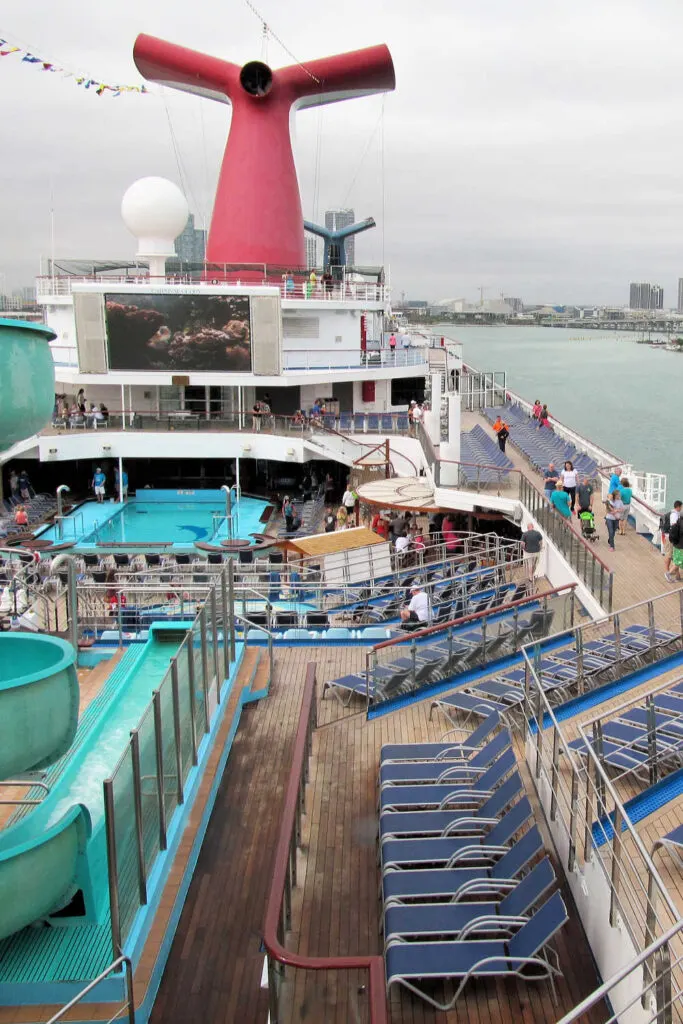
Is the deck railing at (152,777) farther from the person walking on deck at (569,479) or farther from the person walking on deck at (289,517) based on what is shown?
the person walking on deck at (289,517)

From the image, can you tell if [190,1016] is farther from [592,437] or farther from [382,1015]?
[592,437]

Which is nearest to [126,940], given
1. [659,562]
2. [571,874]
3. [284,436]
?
[571,874]

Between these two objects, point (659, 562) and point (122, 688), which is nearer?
point (122, 688)

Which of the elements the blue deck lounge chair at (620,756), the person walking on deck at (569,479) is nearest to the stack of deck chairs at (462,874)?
the blue deck lounge chair at (620,756)

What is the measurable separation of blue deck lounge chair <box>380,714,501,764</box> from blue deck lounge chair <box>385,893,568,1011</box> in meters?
2.38

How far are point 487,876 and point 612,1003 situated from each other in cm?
110

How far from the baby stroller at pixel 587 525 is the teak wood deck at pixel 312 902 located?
6311 mm

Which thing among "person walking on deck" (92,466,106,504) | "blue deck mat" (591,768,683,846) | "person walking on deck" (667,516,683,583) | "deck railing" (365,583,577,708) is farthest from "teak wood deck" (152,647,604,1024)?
"person walking on deck" (92,466,106,504)

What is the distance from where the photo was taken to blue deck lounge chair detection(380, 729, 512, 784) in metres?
6.91

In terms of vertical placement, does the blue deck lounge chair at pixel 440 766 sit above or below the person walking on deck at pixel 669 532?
below

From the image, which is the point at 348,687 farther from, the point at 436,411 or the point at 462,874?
the point at 436,411

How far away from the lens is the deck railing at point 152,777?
540 cm

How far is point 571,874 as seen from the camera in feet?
19.1

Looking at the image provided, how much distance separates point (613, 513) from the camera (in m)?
14.4
